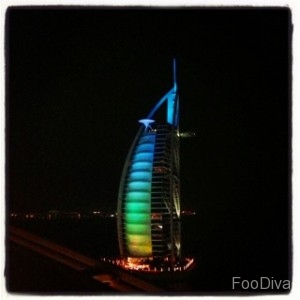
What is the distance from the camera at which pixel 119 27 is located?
1.91m

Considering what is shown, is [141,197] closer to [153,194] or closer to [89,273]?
[153,194]

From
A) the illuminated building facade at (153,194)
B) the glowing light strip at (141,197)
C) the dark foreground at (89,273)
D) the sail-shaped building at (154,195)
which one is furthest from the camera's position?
the glowing light strip at (141,197)

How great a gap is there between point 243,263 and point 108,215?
621 millimetres

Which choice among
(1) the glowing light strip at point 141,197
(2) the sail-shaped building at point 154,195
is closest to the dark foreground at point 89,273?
(2) the sail-shaped building at point 154,195

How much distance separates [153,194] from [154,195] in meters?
0.07

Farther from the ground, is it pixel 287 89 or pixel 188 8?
pixel 188 8

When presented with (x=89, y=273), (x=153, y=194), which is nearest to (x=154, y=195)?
(x=153, y=194)

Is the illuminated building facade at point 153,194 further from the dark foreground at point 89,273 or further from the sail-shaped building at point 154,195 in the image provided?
the dark foreground at point 89,273

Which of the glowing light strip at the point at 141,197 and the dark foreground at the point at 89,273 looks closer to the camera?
the dark foreground at the point at 89,273

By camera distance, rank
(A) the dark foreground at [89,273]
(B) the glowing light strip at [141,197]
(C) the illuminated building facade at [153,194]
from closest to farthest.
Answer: (A) the dark foreground at [89,273]
(C) the illuminated building facade at [153,194]
(B) the glowing light strip at [141,197]

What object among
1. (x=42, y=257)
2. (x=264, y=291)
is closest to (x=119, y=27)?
(x=42, y=257)

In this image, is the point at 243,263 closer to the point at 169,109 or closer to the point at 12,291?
the point at 169,109

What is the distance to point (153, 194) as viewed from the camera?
334 centimetres

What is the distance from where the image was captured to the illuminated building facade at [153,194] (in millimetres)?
2545
